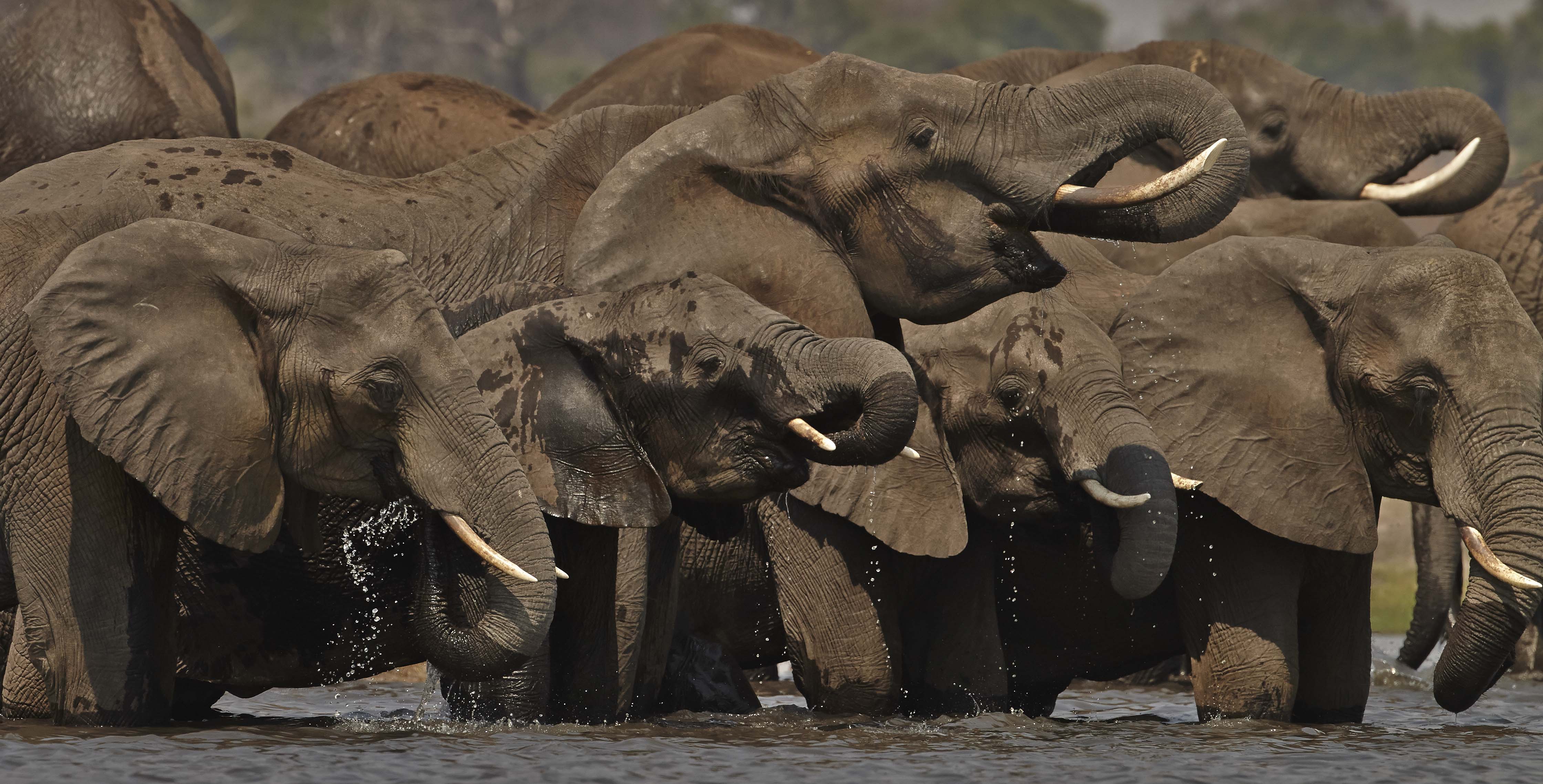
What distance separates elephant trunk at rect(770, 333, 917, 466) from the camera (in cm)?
619

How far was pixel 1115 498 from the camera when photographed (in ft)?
23.6

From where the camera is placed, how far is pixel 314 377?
6.25 meters

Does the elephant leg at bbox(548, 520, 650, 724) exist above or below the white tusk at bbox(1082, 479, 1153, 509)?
below

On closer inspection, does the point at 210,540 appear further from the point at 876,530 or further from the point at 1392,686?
the point at 1392,686

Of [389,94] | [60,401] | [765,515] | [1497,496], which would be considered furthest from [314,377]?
[389,94]

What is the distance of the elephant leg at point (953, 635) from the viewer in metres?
7.76

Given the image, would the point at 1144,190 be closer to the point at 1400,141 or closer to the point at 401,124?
the point at 1400,141

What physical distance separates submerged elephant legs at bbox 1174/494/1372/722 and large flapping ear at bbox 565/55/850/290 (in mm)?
1648

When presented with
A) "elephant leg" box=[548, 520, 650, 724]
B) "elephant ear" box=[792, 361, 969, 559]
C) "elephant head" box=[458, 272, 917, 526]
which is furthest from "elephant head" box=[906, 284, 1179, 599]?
"elephant leg" box=[548, 520, 650, 724]

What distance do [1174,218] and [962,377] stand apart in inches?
50.8

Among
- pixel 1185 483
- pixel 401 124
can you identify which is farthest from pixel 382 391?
pixel 401 124

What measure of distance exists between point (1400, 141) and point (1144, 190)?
4.25 meters

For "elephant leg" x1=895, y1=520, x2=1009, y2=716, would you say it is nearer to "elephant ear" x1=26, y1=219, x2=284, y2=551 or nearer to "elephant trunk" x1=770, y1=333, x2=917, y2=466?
"elephant trunk" x1=770, y1=333, x2=917, y2=466

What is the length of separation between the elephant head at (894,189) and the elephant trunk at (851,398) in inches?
22.8
